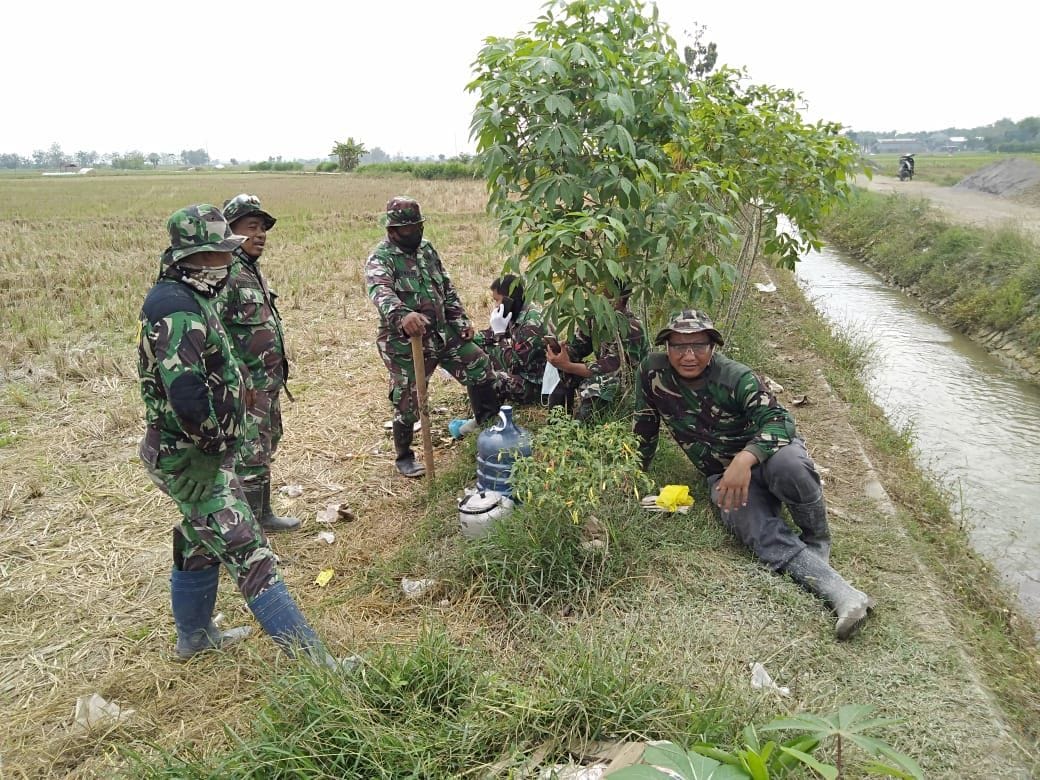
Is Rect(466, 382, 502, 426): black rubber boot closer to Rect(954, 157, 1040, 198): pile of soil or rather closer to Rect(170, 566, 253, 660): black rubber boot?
Rect(170, 566, 253, 660): black rubber boot

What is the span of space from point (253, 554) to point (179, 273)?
41.5 inches

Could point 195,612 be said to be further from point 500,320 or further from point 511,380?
point 500,320

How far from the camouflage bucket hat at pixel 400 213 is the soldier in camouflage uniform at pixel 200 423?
164 cm

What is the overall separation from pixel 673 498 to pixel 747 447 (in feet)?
1.55

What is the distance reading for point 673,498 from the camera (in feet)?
11.3

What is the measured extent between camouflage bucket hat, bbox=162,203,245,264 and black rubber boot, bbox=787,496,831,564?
8.74ft

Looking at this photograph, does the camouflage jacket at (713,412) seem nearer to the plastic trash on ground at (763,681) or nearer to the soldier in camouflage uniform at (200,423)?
the plastic trash on ground at (763,681)

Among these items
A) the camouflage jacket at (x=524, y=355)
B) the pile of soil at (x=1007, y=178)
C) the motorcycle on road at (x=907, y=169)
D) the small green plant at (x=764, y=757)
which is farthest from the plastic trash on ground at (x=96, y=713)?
the motorcycle on road at (x=907, y=169)

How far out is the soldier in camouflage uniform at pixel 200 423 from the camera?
94.3 inches

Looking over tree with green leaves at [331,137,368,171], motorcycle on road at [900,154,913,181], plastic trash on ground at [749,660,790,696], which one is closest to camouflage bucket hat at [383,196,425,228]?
plastic trash on ground at [749,660,790,696]

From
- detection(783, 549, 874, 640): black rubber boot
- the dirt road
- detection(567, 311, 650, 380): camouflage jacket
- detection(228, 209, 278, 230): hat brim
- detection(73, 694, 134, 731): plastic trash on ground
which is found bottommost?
detection(73, 694, 134, 731): plastic trash on ground

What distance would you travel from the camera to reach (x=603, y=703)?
2139mm

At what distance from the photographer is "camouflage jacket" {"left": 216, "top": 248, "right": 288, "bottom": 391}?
11.4 ft

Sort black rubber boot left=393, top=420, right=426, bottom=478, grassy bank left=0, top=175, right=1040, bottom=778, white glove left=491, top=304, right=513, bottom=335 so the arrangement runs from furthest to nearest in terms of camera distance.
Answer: white glove left=491, top=304, right=513, bottom=335 → black rubber boot left=393, top=420, right=426, bottom=478 → grassy bank left=0, top=175, right=1040, bottom=778
